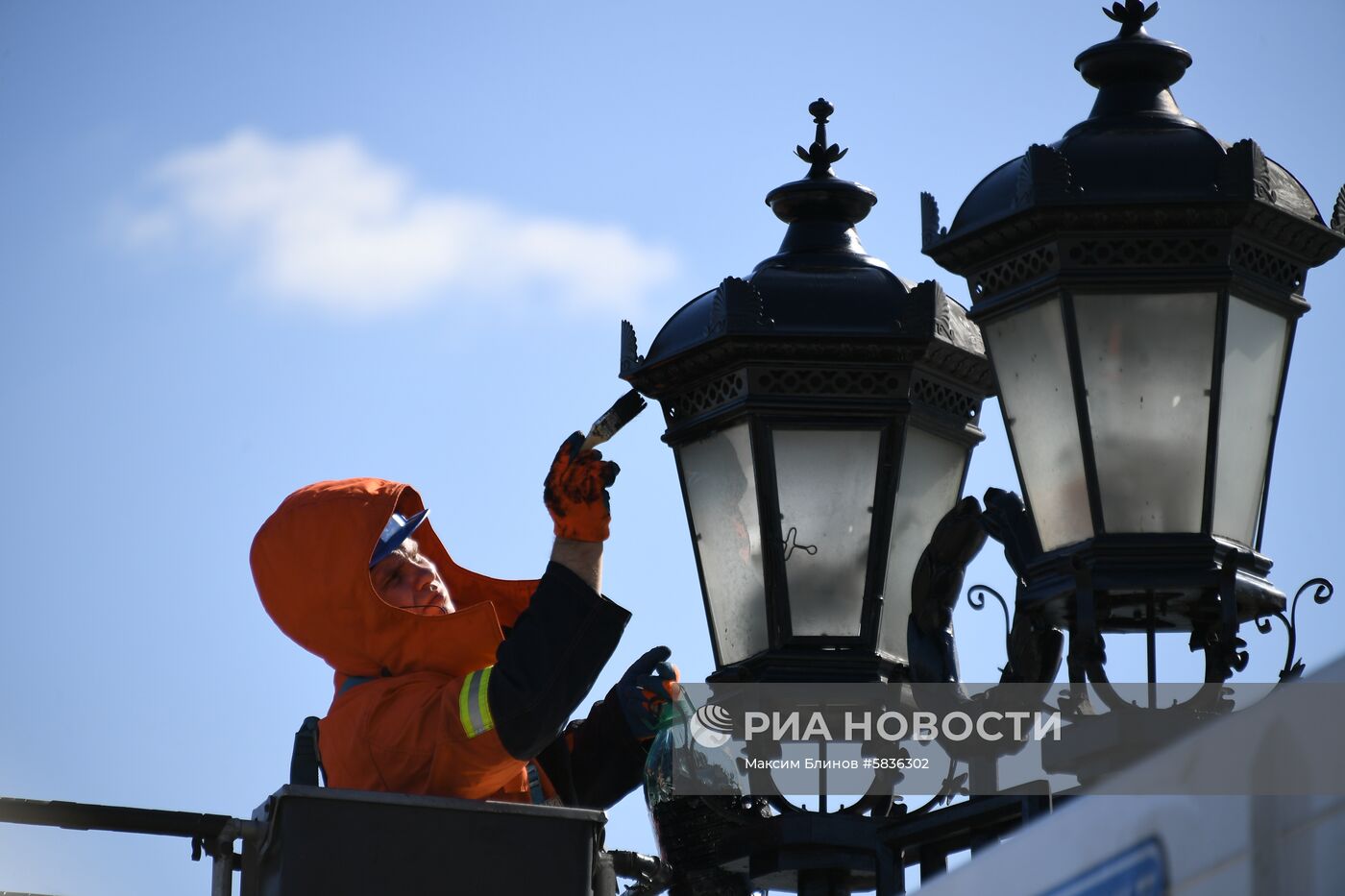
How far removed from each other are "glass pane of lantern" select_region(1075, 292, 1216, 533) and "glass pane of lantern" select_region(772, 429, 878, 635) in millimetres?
927

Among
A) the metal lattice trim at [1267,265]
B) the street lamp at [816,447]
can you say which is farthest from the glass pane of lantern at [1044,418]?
the street lamp at [816,447]

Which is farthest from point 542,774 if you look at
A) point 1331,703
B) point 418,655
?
point 1331,703

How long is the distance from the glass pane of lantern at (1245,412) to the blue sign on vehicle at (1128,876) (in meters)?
1.84

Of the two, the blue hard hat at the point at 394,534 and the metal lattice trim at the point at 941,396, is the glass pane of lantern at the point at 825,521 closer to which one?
the metal lattice trim at the point at 941,396

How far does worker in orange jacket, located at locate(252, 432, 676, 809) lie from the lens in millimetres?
6035

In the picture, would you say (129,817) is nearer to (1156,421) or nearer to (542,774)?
(542,774)

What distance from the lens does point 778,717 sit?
5785mm

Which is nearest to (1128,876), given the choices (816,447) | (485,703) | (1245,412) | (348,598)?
(1245,412)

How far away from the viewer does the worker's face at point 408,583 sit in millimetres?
6586

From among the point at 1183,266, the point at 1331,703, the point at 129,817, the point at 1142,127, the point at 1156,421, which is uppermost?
the point at 1142,127

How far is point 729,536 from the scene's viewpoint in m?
6.02

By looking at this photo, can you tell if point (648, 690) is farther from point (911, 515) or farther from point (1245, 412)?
point (1245, 412)

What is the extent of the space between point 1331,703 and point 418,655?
12.2ft

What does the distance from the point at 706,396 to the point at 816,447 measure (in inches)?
13.7
